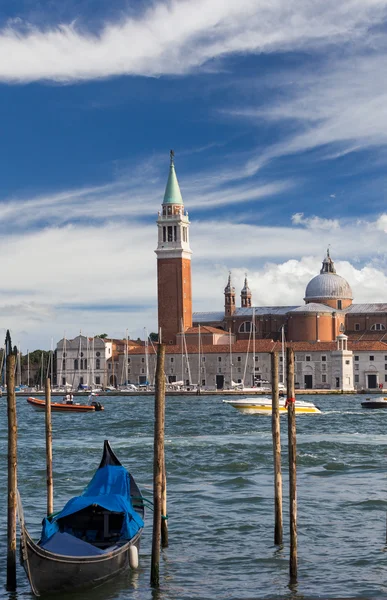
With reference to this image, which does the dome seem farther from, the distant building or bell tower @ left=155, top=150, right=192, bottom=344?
the distant building

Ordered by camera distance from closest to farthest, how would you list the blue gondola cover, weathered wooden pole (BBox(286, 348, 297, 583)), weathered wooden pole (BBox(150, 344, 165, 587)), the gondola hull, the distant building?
the gondola hull
weathered wooden pole (BBox(150, 344, 165, 587))
weathered wooden pole (BBox(286, 348, 297, 583))
the blue gondola cover
the distant building

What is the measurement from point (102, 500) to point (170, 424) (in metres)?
25.8

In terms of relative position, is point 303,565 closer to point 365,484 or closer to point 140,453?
point 365,484

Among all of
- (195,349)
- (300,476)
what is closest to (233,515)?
(300,476)

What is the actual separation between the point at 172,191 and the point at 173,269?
7.08 m

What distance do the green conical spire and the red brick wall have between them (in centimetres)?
529

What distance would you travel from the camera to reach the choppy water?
11.2 metres

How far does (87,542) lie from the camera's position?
37.0ft

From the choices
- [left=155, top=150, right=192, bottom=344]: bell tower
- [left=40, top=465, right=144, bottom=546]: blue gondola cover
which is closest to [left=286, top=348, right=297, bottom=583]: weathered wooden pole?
[left=40, top=465, right=144, bottom=546]: blue gondola cover

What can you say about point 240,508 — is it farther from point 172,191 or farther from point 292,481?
point 172,191

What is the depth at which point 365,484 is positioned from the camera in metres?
18.5

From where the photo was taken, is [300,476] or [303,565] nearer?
[303,565]

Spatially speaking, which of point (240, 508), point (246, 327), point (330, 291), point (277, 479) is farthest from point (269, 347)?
point (277, 479)

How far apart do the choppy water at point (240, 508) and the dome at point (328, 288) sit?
5488 centimetres
